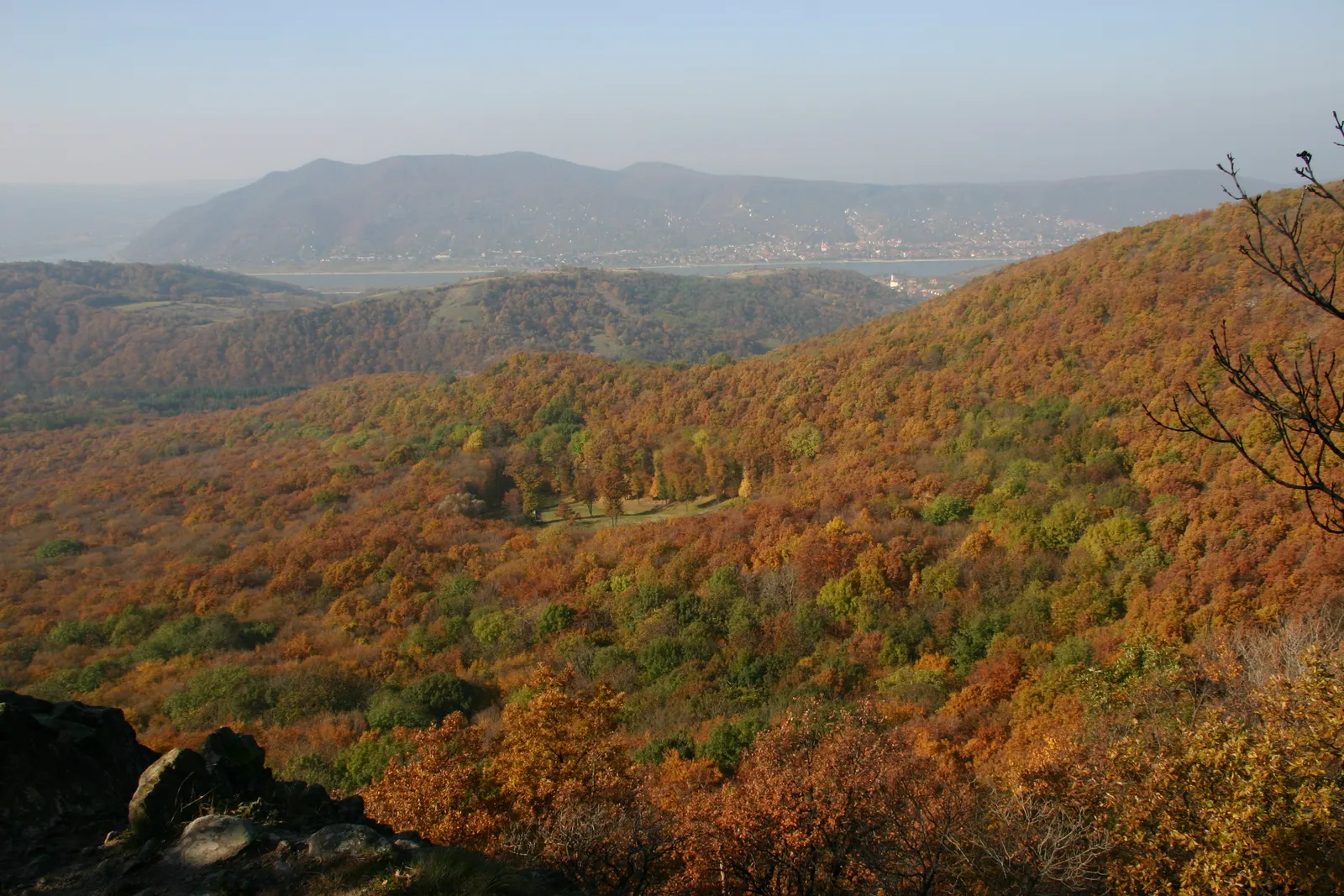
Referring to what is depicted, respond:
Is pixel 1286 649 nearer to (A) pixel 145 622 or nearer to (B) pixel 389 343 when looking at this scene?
(A) pixel 145 622

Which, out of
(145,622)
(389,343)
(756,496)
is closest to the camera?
(145,622)

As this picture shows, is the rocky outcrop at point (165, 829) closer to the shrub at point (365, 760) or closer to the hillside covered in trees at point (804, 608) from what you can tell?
the hillside covered in trees at point (804, 608)

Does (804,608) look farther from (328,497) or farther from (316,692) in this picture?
(328,497)

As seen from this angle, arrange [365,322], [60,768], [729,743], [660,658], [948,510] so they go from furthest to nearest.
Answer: [365,322]
[948,510]
[660,658]
[729,743]
[60,768]

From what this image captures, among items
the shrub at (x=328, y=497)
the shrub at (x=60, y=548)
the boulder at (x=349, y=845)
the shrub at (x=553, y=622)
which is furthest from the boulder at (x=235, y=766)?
the shrub at (x=328, y=497)

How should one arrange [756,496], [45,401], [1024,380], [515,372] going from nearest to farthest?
[1024,380] < [756,496] < [515,372] < [45,401]

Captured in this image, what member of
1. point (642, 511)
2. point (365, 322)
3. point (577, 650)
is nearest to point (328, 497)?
point (642, 511)

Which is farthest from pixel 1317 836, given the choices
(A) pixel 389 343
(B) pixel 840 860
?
(A) pixel 389 343

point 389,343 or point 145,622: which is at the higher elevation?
point 389,343

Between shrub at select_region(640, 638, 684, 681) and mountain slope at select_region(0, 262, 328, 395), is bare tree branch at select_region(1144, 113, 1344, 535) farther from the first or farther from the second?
mountain slope at select_region(0, 262, 328, 395)
